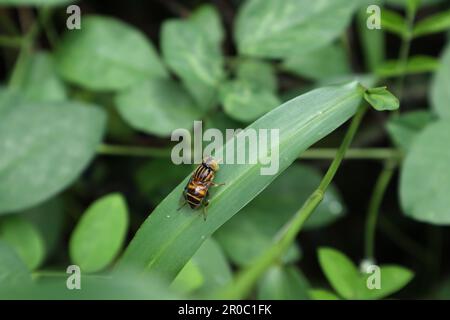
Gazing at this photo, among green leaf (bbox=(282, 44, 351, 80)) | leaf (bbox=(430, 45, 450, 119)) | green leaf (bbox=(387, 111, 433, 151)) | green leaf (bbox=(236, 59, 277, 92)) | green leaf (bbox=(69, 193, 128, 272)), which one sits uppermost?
green leaf (bbox=(282, 44, 351, 80))

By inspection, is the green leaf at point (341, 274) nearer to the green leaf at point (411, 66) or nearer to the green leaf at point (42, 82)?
the green leaf at point (411, 66)

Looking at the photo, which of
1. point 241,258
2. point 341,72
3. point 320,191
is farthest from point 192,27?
point 320,191

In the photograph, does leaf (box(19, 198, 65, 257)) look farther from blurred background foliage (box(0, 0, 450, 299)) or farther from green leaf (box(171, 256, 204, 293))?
green leaf (box(171, 256, 204, 293))

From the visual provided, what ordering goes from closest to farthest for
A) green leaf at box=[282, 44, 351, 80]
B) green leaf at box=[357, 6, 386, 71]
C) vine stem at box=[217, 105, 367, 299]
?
vine stem at box=[217, 105, 367, 299] < green leaf at box=[282, 44, 351, 80] < green leaf at box=[357, 6, 386, 71]

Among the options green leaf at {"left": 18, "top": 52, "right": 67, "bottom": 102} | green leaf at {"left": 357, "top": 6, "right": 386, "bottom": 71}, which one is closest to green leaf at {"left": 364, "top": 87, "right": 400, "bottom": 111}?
green leaf at {"left": 357, "top": 6, "right": 386, "bottom": 71}

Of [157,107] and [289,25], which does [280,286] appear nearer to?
[157,107]

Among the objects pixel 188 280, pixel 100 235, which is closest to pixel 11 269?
pixel 100 235

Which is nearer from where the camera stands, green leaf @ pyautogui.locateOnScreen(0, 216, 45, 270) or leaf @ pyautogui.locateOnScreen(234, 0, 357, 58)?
green leaf @ pyautogui.locateOnScreen(0, 216, 45, 270)
